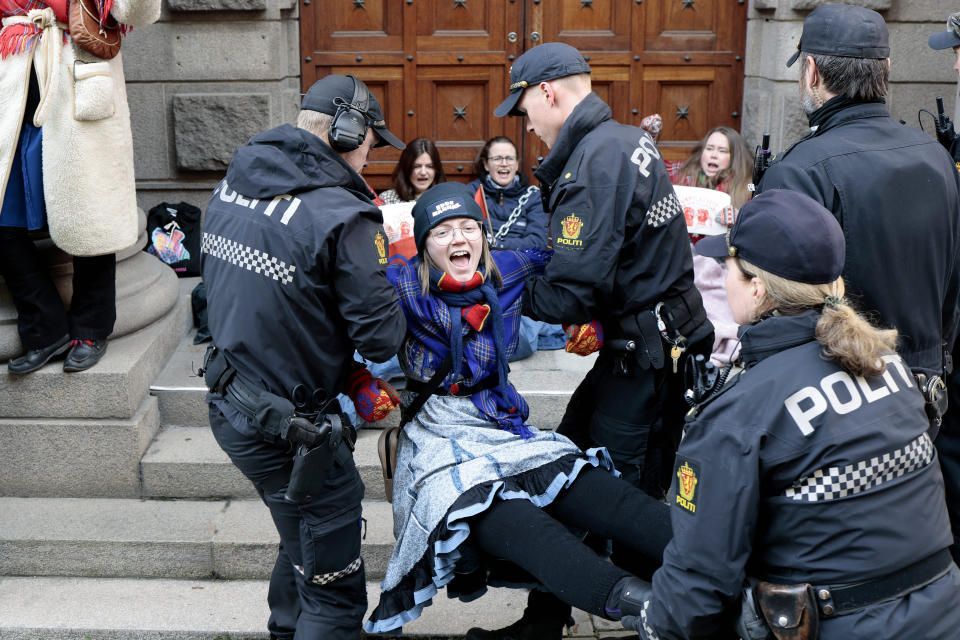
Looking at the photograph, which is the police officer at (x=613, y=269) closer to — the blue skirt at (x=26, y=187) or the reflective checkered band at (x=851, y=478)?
the reflective checkered band at (x=851, y=478)

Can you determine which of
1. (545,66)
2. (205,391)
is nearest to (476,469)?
(545,66)

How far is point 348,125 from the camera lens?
347 centimetres

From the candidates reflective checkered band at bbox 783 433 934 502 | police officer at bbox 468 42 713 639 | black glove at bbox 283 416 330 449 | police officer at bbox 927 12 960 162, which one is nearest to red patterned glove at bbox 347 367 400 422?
black glove at bbox 283 416 330 449

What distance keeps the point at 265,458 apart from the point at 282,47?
11.7 ft

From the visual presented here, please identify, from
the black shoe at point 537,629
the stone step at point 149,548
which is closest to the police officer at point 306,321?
the black shoe at point 537,629

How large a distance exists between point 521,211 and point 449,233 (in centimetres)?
289

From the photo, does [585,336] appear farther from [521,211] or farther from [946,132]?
[521,211]

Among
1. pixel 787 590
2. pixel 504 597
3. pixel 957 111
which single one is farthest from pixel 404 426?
pixel 957 111

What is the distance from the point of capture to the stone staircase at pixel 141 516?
14.4ft

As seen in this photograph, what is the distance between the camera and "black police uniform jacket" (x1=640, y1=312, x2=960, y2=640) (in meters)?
2.36

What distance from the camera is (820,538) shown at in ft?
7.84

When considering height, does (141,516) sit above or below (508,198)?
→ below

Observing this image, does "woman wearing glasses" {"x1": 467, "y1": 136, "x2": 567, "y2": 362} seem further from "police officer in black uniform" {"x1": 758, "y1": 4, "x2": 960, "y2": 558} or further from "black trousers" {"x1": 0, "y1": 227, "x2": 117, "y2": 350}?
"police officer in black uniform" {"x1": 758, "y1": 4, "x2": 960, "y2": 558}

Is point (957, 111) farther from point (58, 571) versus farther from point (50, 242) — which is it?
point (58, 571)
